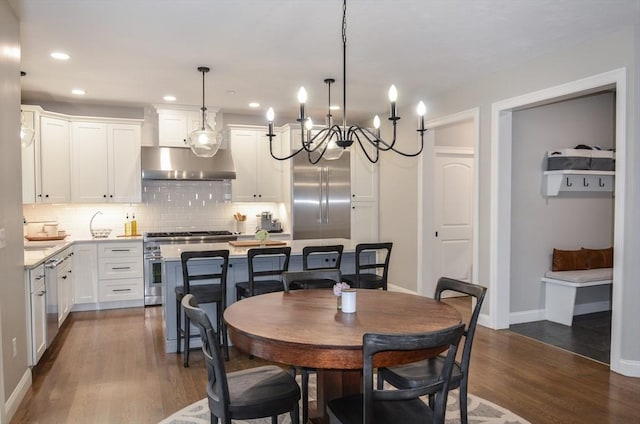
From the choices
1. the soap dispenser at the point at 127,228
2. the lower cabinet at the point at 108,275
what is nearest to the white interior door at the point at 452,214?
the lower cabinet at the point at 108,275

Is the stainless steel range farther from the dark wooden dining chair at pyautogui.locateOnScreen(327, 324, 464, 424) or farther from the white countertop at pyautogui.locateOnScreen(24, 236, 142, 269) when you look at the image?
the dark wooden dining chair at pyautogui.locateOnScreen(327, 324, 464, 424)

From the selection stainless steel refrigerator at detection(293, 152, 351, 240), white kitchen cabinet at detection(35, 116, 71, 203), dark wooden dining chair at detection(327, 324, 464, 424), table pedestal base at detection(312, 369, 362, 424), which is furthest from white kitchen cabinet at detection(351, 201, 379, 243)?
dark wooden dining chair at detection(327, 324, 464, 424)

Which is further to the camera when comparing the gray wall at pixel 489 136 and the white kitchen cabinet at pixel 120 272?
the white kitchen cabinet at pixel 120 272

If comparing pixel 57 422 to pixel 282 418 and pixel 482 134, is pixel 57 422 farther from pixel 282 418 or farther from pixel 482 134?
pixel 482 134

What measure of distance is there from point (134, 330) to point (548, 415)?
155 inches

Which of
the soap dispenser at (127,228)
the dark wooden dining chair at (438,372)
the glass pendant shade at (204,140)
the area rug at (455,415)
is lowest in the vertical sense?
the area rug at (455,415)

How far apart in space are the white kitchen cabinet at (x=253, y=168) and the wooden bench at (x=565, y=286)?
12.4 feet

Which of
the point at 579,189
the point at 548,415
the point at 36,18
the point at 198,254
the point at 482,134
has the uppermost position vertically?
the point at 36,18

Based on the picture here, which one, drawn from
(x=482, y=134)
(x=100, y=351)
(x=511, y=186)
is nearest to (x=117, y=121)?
(x=100, y=351)

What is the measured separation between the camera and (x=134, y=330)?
4.80 metres

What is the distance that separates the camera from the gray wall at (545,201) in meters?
4.96

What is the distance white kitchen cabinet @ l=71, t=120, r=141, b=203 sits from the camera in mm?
5828

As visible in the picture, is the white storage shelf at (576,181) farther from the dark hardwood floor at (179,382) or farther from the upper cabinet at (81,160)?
the upper cabinet at (81,160)

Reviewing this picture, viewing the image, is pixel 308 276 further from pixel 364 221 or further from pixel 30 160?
pixel 30 160
